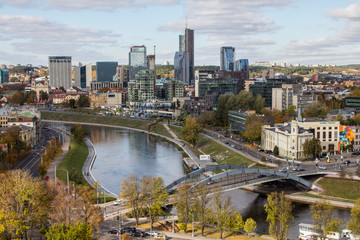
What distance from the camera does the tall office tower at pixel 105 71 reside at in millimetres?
184875

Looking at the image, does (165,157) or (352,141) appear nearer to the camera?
(352,141)

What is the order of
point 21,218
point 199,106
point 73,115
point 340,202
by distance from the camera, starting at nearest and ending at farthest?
point 21,218, point 340,202, point 199,106, point 73,115

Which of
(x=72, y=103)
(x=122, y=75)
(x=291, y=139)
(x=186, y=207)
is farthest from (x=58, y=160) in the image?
(x=122, y=75)

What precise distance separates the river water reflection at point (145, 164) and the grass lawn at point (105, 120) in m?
2.68

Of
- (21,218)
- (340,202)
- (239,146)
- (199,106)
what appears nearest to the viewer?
(21,218)

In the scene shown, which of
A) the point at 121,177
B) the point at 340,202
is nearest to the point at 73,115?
the point at 121,177

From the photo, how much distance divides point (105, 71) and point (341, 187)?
6206 inches

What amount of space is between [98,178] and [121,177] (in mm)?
1955

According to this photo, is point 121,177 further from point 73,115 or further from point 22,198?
point 73,115

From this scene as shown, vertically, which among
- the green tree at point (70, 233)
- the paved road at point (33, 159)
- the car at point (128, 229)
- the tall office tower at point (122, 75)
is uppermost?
the tall office tower at point (122, 75)

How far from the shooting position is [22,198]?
1009 inches

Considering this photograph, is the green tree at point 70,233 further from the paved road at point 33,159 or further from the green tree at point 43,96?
the green tree at point 43,96

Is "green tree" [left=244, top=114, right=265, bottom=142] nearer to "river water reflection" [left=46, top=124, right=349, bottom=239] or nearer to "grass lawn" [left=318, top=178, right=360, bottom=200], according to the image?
"river water reflection" [left=46, top=124, right=349, bottom=239]

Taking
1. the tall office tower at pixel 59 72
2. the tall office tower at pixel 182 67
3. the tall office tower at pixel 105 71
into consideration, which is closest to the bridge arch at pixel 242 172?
the tall office tower at pixel 59 72
